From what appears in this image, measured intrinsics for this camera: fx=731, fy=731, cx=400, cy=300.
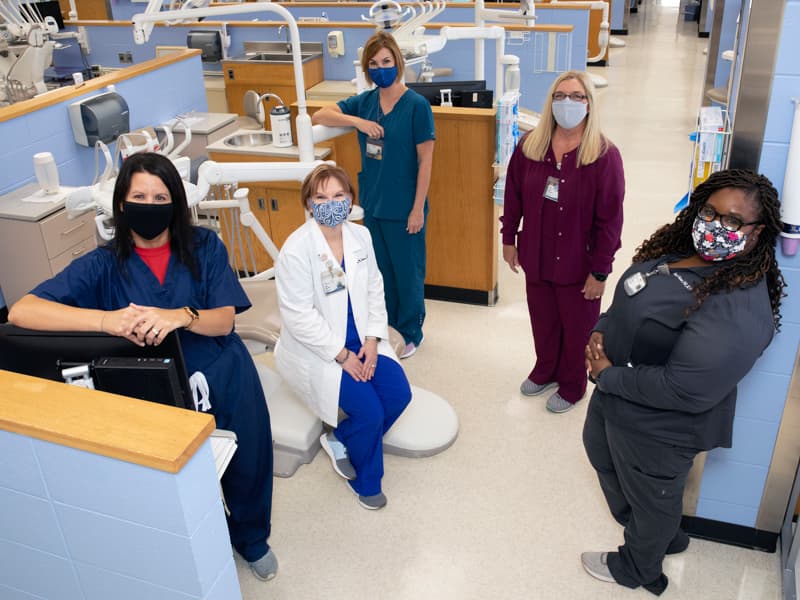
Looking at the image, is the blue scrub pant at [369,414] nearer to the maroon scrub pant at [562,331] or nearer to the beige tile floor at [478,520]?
the beige tile floor at [478,520]

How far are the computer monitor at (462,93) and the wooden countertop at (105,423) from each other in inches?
113

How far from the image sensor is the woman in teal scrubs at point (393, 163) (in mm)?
3236

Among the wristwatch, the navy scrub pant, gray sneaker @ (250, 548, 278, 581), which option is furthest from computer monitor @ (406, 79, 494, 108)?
gray sneaker @ (250, 548, 278, 581)

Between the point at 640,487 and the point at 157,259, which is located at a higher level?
the point at 157,259

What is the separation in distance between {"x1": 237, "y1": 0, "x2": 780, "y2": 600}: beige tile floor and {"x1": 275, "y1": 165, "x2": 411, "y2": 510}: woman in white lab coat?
0.57 feet

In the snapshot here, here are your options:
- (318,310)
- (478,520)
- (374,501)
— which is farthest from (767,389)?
(318,310)

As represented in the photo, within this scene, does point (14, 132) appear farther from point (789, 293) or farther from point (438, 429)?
point (789, 293)

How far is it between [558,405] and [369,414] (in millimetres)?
1017

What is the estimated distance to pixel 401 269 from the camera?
3.58 metres

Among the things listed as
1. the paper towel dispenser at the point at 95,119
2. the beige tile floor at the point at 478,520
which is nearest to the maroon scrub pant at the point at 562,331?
the beige tile floor at the point at 478,520

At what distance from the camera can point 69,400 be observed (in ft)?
5.15

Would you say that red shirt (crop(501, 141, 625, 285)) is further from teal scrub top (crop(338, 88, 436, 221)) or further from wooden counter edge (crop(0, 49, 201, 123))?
wooden counter edge (crop(0, 49, 201, 123))

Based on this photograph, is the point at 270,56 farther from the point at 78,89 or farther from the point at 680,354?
the point at 680,354

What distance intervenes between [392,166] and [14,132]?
2.33 metres
